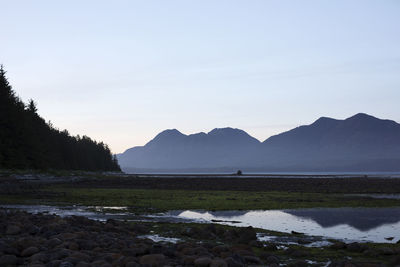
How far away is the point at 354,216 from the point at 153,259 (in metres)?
18.9

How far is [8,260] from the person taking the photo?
1183cm

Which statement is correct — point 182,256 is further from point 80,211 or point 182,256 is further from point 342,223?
point 80,211

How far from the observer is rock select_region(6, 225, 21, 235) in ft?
54.7

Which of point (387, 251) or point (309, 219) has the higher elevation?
point (387, 251)

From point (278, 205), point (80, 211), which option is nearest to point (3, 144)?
point (80, 211)

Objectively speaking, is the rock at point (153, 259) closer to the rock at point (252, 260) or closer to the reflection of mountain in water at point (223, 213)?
the rock at point (252, 260)

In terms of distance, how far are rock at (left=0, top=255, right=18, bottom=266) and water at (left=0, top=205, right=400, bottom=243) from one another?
11.6 meters

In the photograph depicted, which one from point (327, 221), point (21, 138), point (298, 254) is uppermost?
point (21, 138)

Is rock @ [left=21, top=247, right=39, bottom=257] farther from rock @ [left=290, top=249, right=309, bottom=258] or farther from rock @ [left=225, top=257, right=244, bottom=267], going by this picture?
rock @ [left=290, top=249, right=309, bottom=258]

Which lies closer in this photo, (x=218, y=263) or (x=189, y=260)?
(x=218, y=263)

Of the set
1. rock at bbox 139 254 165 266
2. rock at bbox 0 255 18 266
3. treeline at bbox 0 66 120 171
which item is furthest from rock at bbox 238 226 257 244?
treeline at bbox 0 66 120 171

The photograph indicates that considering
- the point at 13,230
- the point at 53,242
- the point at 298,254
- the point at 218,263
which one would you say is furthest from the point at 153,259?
the point at 13,230

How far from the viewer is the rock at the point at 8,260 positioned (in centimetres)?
1173

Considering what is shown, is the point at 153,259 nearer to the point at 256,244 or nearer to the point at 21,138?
the point at 256,244
